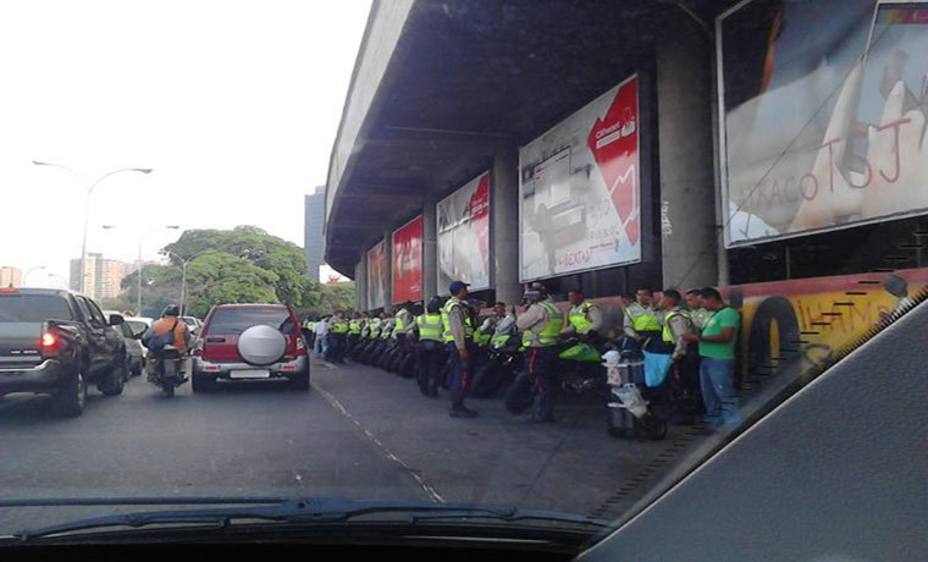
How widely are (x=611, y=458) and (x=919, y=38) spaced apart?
4.84m

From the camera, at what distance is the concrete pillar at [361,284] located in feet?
153

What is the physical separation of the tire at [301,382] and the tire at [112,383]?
2573 mm

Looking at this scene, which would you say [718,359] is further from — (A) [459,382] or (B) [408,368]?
(B) [408,368]

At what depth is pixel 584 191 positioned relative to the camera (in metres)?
15.5

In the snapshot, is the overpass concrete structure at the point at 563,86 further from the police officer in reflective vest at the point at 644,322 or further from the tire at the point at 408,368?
the tire at the point at 408,368

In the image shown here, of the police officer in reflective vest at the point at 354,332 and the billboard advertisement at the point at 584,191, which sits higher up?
the billboard advertisement at the point at 584,191

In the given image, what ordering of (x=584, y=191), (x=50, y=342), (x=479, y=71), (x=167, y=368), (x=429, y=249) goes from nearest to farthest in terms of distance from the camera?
(x=50, y=342), (x=167, y=368), (x=479, y=71), (x=584, y=191), (x=429, y=249)

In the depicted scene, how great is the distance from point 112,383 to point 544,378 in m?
6.85

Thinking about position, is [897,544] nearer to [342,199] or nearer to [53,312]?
[53,312]

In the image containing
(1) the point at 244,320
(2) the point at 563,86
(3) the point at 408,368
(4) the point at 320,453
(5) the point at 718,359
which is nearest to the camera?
(5) the point at 718,359

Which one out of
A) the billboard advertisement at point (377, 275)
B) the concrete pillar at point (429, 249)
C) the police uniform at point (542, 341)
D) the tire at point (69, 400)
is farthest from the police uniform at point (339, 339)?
the police uniform at point (542, 341)

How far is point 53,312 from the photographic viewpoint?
1050 cm

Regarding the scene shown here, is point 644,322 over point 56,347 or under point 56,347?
over

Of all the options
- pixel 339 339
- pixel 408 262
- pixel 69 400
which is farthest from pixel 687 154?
pixel 408 262
